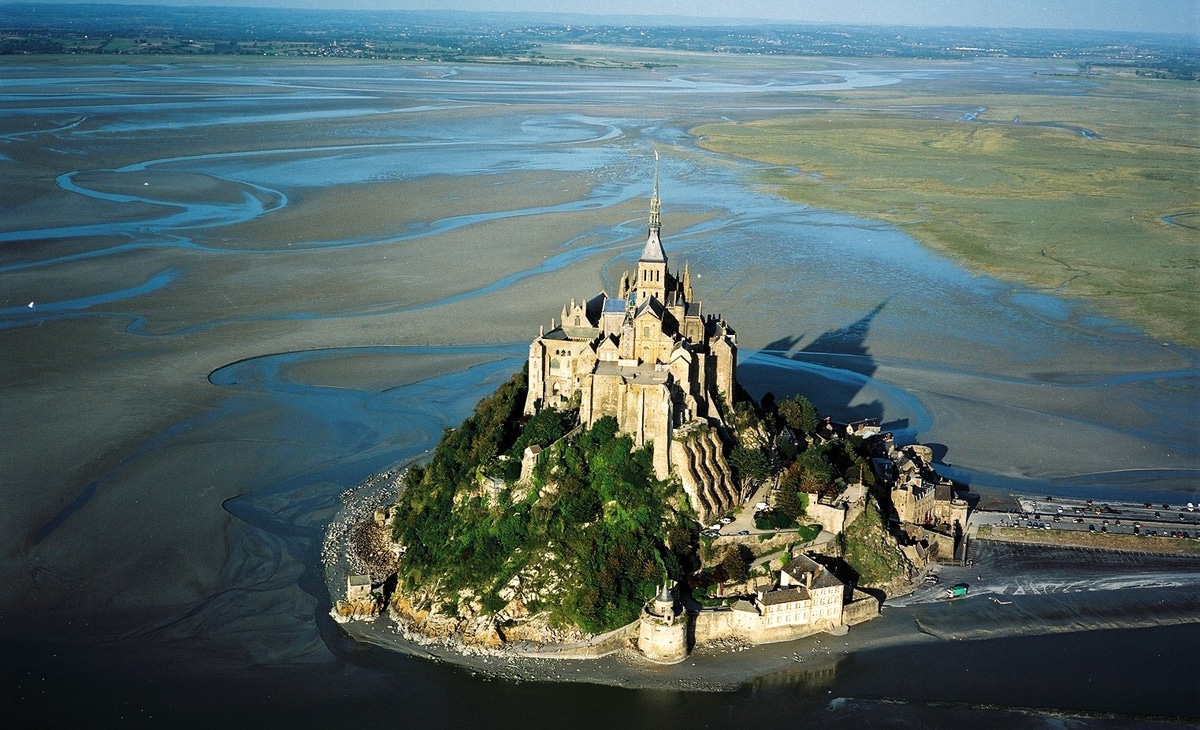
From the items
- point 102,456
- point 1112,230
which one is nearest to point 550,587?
point 102,456

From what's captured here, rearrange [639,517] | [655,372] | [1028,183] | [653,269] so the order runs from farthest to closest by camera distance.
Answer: [1028,183], [653,269], [655,372], [639,517]

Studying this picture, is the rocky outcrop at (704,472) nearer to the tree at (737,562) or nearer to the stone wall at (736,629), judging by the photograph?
the tree at (737,562)

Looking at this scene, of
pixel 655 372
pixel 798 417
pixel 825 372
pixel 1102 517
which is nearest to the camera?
pixel 655 372

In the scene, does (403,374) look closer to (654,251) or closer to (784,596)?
(654,251)

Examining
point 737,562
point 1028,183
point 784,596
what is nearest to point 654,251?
point 737,562

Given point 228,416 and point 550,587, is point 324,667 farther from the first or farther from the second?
point 228,416

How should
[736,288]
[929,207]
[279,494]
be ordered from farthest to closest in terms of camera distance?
1. [929,207]
2. [736,288]
3. [279,494]
